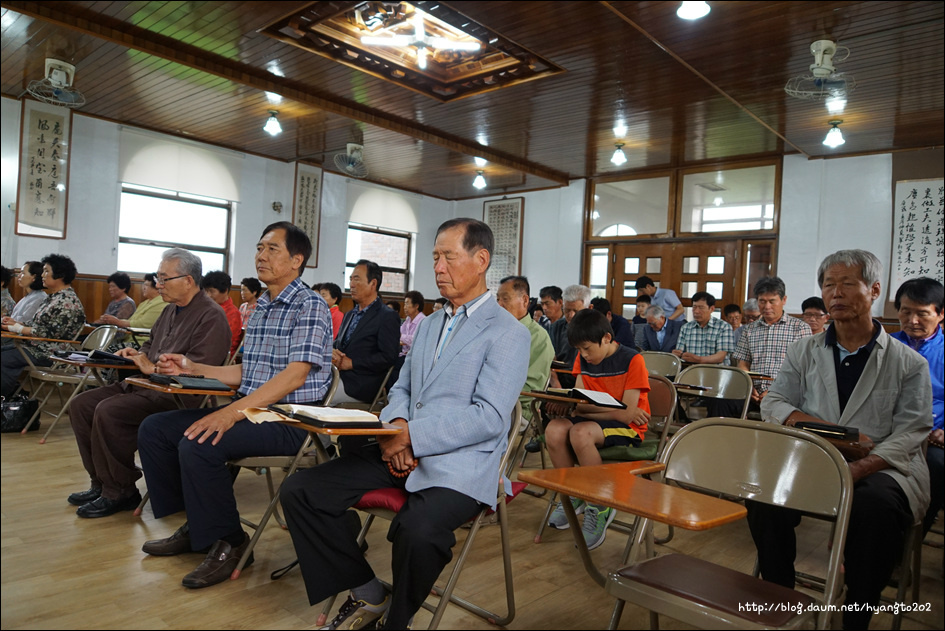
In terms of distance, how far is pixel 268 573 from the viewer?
234cm

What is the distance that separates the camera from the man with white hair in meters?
1.82

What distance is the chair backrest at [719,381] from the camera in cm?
349

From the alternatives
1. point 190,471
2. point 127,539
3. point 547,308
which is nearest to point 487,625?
point 190,471

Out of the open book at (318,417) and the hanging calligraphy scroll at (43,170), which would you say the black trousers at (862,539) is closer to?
the open book at (318,417)

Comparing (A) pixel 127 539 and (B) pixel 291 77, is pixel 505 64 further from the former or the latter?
(A) pixel 127 539

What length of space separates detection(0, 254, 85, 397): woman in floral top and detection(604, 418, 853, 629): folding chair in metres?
4.25

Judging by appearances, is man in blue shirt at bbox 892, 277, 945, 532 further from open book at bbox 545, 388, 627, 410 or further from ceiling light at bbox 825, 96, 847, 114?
ceiling light at bbox 825, 96, 847, 114

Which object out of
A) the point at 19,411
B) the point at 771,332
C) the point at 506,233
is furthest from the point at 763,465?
the point at 506,233

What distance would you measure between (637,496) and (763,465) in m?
0.48

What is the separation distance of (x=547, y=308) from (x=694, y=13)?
94.9 inches

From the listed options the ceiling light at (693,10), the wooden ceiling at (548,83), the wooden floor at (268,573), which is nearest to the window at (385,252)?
the wooden ceiling at (548,83)

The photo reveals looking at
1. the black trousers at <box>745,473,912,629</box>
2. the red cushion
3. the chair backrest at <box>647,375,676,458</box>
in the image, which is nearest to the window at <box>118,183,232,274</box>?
the chair backrest at <box>647,375,676,458</box>

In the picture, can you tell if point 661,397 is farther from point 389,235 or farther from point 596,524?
point 389,235

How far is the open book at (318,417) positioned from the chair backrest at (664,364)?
9.43 ft
